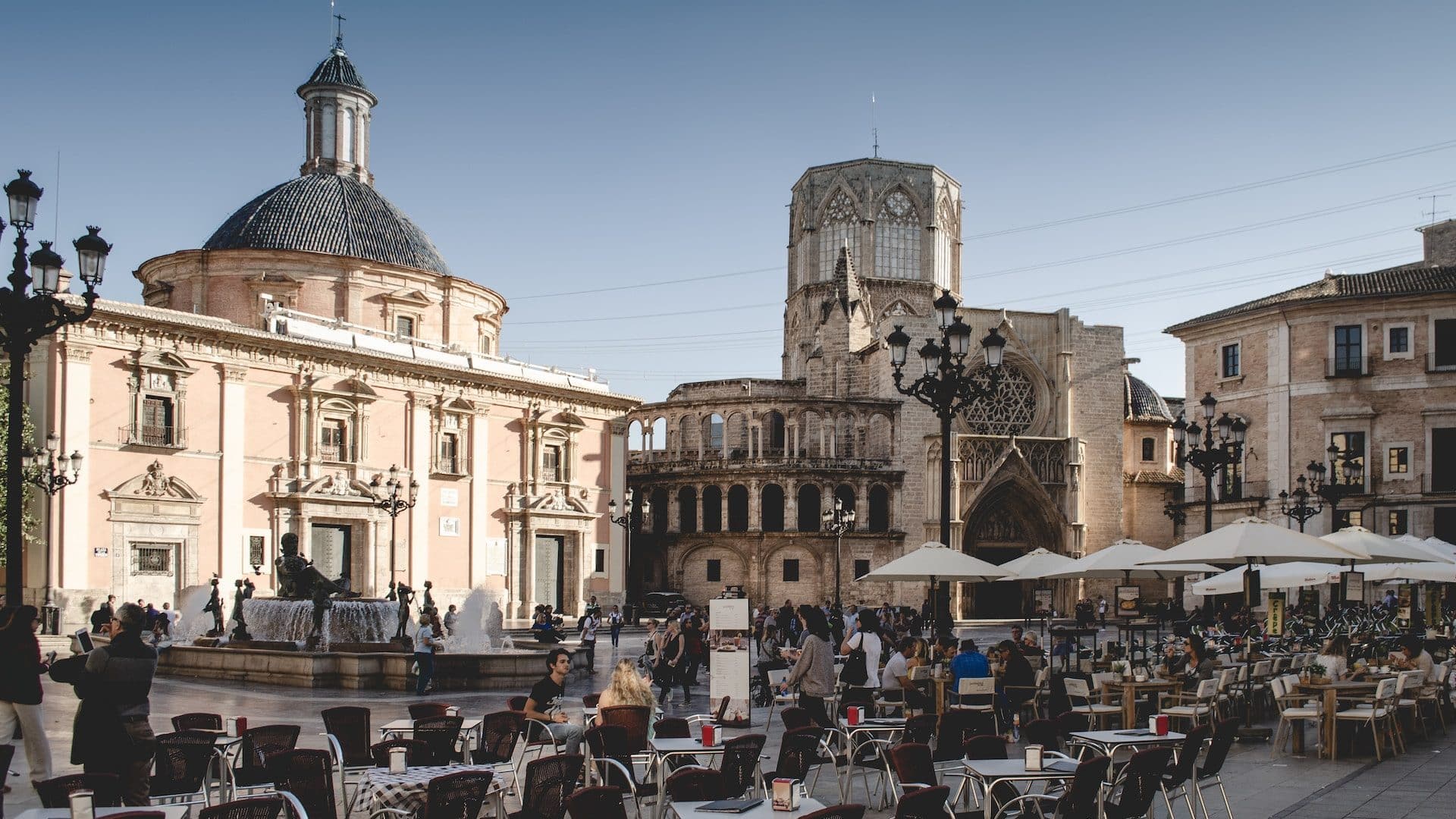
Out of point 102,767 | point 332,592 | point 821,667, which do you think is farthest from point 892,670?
point 332,592

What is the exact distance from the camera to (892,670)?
1511 centimetres

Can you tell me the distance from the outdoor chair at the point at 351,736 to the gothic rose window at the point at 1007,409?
43.3 m

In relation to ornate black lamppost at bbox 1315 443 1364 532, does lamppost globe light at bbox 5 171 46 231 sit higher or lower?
higher

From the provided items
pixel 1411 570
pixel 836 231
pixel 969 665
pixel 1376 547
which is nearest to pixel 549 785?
pixel 969 665

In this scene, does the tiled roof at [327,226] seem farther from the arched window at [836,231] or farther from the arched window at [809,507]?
the arched window at [836,231]

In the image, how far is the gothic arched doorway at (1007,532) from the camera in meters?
50.8

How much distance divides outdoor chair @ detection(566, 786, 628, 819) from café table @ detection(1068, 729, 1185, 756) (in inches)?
168

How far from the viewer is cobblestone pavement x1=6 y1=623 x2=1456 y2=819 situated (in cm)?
1022

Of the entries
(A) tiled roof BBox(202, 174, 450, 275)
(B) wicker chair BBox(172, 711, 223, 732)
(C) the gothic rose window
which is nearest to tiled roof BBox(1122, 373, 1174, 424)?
(C) the gothic rose window

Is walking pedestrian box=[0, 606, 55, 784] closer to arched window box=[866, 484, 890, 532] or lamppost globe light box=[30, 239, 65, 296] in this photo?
lamppost globe light box=[30, 239, 65, 296]

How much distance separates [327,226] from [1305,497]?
28.3 meters

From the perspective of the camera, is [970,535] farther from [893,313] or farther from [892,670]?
[892,670]

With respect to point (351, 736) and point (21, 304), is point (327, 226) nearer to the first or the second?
point (21, 304)

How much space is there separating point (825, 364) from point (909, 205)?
10186 millimetres
